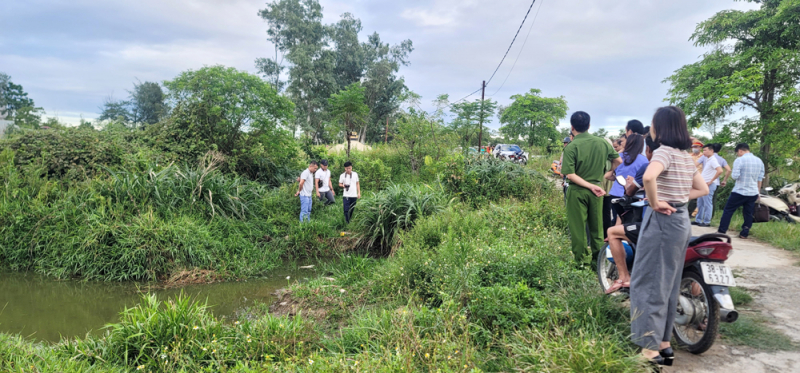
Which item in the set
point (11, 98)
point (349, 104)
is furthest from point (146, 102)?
point (349, 104)

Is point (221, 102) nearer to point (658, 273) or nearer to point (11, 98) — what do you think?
point (658, 273)

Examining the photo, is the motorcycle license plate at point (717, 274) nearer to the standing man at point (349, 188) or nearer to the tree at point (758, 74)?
the standing man at point (349, 188)

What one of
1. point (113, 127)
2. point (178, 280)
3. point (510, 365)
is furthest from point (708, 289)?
point (113, 127)

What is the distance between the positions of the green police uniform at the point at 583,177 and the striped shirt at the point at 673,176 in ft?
5.55

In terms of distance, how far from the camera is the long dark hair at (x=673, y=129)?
280cm

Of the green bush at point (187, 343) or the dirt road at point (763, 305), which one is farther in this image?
the green bush at point (187, 343)

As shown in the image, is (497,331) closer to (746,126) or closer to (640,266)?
(640,266)

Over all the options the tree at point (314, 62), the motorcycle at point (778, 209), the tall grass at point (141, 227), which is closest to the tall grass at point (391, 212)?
the tall grass at point (141, 227)

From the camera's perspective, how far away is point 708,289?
2.98 meters

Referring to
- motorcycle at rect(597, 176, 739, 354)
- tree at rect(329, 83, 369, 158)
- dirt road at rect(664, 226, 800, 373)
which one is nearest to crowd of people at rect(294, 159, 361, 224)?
tree at rect(329, 83, 369, 158)

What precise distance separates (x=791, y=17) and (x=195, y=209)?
1492cm

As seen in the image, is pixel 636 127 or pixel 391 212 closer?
pixel 636 127

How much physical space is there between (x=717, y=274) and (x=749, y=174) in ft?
19.1

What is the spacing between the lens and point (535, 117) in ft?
110
